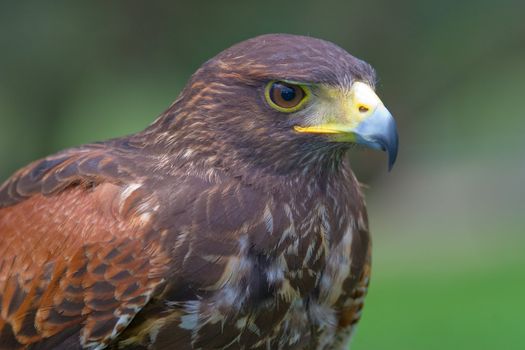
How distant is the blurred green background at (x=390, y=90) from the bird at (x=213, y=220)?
18.6ft

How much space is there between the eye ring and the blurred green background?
5901 millimetres

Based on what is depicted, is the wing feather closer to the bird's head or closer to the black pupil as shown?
Result: the bird's head

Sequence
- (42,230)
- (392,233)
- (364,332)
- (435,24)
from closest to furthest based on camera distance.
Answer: (42,230) < (364,332) < (392,233) < (435,24)

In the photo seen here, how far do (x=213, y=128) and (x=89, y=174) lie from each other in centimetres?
61

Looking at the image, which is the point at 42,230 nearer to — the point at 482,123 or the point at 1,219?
the point at 1,219

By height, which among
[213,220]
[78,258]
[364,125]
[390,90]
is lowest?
[78,258]

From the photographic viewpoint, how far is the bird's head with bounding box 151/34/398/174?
4289mm

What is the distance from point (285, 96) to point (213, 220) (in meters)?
0.61

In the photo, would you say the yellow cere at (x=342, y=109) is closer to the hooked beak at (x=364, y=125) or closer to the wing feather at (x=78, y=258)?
the hooked beak at (x=364, y=125)

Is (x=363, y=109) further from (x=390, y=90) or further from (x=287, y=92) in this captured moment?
(x=390, y=90)

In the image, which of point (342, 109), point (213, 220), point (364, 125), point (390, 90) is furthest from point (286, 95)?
point (390, 90)

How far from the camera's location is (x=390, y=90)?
14117 millimetres

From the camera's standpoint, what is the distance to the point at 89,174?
4.62 metres

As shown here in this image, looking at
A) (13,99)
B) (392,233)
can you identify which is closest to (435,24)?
(392,233)
